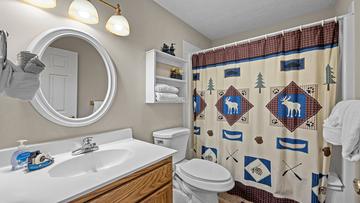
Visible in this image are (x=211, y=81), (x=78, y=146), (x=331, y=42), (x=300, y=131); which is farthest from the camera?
(x=211, y=81)

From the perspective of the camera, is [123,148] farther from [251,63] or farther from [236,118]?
[251,63]

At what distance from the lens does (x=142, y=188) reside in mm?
808

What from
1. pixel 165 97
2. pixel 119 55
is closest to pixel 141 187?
pixel 165 97

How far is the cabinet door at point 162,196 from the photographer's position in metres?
0.85

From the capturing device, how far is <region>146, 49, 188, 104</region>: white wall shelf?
1467 millimetres

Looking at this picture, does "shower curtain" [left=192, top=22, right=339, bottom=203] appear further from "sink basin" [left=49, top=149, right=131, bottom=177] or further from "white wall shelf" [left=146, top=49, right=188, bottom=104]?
"sink basin" [left=49, top=149, right=131, bottom=177]

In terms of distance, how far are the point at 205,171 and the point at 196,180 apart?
0.16 m

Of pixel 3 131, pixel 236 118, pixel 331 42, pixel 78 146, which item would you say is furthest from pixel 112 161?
pixel 331 42

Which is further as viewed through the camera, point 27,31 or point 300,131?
point 300,131

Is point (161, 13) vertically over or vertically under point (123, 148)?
over

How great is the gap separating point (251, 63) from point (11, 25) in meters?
1.88

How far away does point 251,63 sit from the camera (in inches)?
61.7

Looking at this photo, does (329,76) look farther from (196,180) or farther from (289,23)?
(196,180)

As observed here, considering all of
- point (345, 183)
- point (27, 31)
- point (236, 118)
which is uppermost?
point (27, 31)
